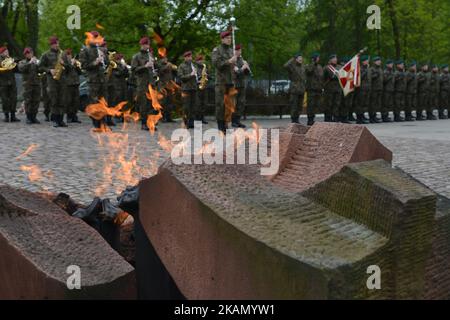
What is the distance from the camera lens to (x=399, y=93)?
21781 mm

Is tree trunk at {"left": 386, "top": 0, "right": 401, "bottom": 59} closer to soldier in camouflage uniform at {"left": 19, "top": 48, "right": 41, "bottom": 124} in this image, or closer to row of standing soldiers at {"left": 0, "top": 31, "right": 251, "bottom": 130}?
row of standing soldiers at {"left": 0, "top": 31, "right": 251, "bottom": 130}

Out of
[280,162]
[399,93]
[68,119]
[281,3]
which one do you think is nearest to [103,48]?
[68,119]

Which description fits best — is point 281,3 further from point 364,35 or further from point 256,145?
point 256,145

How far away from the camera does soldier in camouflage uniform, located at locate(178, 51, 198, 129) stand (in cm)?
1658

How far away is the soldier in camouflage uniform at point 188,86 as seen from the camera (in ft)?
54.4

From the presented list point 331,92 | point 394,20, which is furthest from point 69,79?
point 394,20

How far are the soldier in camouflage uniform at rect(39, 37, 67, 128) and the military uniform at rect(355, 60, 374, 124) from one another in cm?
914

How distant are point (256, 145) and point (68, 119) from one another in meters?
14.6

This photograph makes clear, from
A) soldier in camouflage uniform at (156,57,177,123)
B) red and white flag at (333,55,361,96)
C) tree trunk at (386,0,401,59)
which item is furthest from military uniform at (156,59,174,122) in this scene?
tree trunk at (386,0,401,59)

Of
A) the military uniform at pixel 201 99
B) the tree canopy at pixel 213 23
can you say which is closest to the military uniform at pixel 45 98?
the tree canopy at pixel 213 23

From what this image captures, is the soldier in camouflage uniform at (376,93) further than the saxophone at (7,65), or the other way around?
the soldier in camouflage uniform at (376,93)

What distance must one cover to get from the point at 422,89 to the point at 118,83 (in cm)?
1178

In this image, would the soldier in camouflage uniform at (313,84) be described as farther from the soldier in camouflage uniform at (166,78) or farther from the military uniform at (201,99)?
the soldier in camouflage uniform at (166,78)

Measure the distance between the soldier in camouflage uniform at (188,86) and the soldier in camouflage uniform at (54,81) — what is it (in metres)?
3.19
